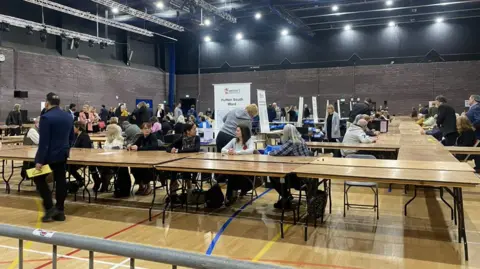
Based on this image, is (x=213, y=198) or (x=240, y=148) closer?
(x=213, y=198)

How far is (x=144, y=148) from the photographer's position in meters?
5.76

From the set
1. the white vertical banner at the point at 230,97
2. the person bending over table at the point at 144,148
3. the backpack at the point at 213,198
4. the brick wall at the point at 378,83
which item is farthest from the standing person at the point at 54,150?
the brick wall at the point at 378,83

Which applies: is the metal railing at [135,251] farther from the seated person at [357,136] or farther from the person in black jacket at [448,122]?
the person in black jacket at [448,122]

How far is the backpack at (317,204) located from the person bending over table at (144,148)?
262 centimetres

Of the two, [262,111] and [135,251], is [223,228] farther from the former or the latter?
[262,111]

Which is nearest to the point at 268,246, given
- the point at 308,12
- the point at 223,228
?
the point at 223,228

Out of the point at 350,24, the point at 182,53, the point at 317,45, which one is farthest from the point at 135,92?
the point at 350,24

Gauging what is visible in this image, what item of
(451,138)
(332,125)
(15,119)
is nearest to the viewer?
(451,138)

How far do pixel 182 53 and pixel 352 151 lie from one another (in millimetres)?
17781

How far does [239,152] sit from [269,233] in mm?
1489

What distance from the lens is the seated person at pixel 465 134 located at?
666cm

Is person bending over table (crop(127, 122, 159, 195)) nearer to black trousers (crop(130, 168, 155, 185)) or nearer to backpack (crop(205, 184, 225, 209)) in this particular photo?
black trousers (crop(130, 168, 155, 185))

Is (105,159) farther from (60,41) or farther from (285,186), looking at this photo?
(60,41)

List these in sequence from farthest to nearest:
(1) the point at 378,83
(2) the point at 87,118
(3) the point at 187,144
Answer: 1. (1) the point at 378,83
2. (2) the point at 87,118
3. (3) the point at 187,144
